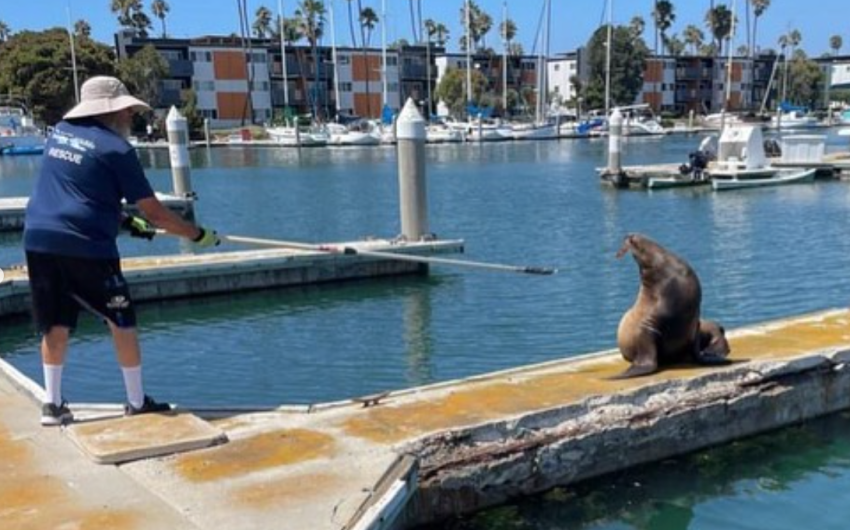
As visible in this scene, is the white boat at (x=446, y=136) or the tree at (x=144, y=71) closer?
the tree at (x=144, y=71)

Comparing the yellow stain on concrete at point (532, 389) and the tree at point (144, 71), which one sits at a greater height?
the tree at point (144, 71)

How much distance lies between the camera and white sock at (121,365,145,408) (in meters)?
5.94

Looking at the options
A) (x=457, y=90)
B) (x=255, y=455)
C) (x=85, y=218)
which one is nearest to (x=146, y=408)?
(x=255, y=455)

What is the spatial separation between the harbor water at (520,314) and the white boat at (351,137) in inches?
1527

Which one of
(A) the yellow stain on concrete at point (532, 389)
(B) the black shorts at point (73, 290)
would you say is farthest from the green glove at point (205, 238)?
(A) the yellow stain on concrete at point (532, 389)

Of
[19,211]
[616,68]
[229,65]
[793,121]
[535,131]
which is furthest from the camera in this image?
[793,121]

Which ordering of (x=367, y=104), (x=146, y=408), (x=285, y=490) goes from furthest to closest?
(x=367, y=104) → (x=146, y=408) → (x=285, y=490)

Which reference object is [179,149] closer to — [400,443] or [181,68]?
[400,443]

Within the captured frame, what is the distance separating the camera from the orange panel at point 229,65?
84.2m

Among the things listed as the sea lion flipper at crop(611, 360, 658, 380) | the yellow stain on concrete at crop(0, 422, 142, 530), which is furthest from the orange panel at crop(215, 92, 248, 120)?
the yellow stain on concrete at crop(0, 422, 142, 530)

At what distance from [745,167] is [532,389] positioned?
96.6 ft

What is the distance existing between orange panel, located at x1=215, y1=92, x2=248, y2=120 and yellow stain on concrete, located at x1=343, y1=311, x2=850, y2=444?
82200mm

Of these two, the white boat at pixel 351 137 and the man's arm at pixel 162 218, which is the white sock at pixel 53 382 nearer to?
the man's arm at pixel 162 218

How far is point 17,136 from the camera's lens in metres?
66.9
